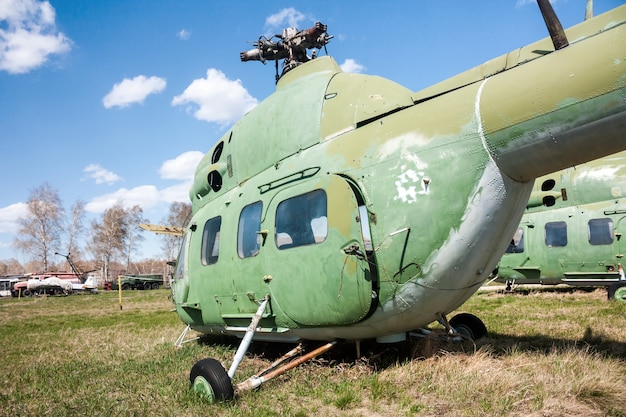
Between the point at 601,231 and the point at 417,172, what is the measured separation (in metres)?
11.3

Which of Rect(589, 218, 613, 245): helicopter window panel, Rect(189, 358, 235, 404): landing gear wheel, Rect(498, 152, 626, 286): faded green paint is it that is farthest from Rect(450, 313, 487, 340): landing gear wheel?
Rect(589, 218, 613, 245): helicopter window panel

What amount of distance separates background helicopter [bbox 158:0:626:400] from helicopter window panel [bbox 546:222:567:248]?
982 cm

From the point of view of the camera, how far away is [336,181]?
497cm

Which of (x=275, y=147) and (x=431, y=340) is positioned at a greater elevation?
(x=275, y=147)

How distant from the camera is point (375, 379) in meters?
4.82

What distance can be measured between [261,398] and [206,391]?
619 mm

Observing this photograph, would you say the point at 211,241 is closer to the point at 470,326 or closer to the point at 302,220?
the point at 302,220

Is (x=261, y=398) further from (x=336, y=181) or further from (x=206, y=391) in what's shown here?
(x=336, y=181)

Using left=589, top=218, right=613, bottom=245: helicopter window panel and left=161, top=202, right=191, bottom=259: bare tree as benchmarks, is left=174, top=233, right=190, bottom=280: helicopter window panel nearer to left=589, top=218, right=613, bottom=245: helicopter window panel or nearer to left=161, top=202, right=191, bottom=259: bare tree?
left=589, top=218, right=613, bottom=245: helicopter window panel

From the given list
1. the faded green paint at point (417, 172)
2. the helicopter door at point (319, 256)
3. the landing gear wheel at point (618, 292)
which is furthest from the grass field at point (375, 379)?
the landing gear wheel at point (618, 292)

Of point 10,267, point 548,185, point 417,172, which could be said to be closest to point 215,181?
point 417,172

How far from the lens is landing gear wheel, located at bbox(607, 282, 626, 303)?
1190 cm

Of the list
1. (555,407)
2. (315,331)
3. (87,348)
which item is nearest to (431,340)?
(315,331)

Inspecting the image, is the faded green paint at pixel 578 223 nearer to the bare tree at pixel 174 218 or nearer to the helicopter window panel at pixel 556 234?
the helicopter window panel at pixel 556 234
